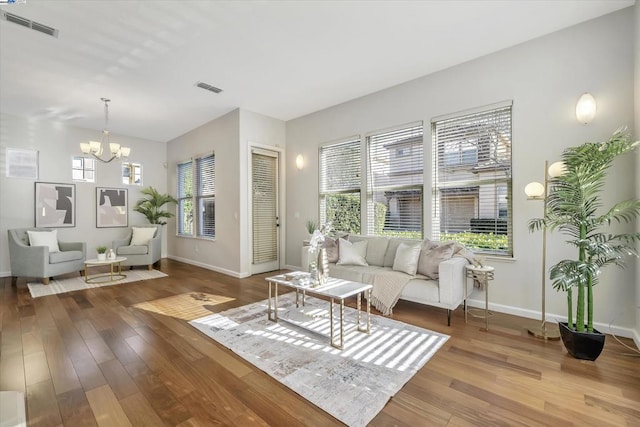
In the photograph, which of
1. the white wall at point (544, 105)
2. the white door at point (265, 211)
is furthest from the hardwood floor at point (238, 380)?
the white door at point (265, 211)

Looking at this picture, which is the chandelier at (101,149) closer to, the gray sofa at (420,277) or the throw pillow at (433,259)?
the gray sofa at (420,277)

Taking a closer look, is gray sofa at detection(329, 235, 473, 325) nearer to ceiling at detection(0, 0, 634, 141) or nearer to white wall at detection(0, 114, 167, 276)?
ceiling at detection(0, 0, 634, 141)

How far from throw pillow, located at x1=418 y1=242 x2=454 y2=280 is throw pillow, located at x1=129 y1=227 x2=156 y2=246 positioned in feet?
19.2

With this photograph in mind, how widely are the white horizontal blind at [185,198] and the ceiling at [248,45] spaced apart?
7.60 feet

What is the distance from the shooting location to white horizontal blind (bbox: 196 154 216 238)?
6273 mm

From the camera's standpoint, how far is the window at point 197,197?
6.34 metres

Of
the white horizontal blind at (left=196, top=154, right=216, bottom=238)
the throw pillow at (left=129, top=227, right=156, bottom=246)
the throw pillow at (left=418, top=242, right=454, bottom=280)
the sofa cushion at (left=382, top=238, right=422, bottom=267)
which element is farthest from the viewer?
the throw pillow at (left=129, top=227, right=156, bottom=246)

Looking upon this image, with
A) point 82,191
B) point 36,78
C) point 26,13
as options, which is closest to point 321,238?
point 26,13

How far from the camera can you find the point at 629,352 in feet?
8.27

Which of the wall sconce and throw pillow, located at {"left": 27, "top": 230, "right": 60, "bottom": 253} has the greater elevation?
the wall sconce

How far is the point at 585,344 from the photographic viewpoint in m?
2.38

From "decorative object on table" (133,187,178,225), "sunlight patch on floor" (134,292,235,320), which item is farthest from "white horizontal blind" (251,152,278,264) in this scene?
"decorative object on table" (133,187,178,225)

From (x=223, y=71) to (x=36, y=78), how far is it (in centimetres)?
270

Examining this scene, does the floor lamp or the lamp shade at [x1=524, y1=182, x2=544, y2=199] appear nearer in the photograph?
the floor lamp
